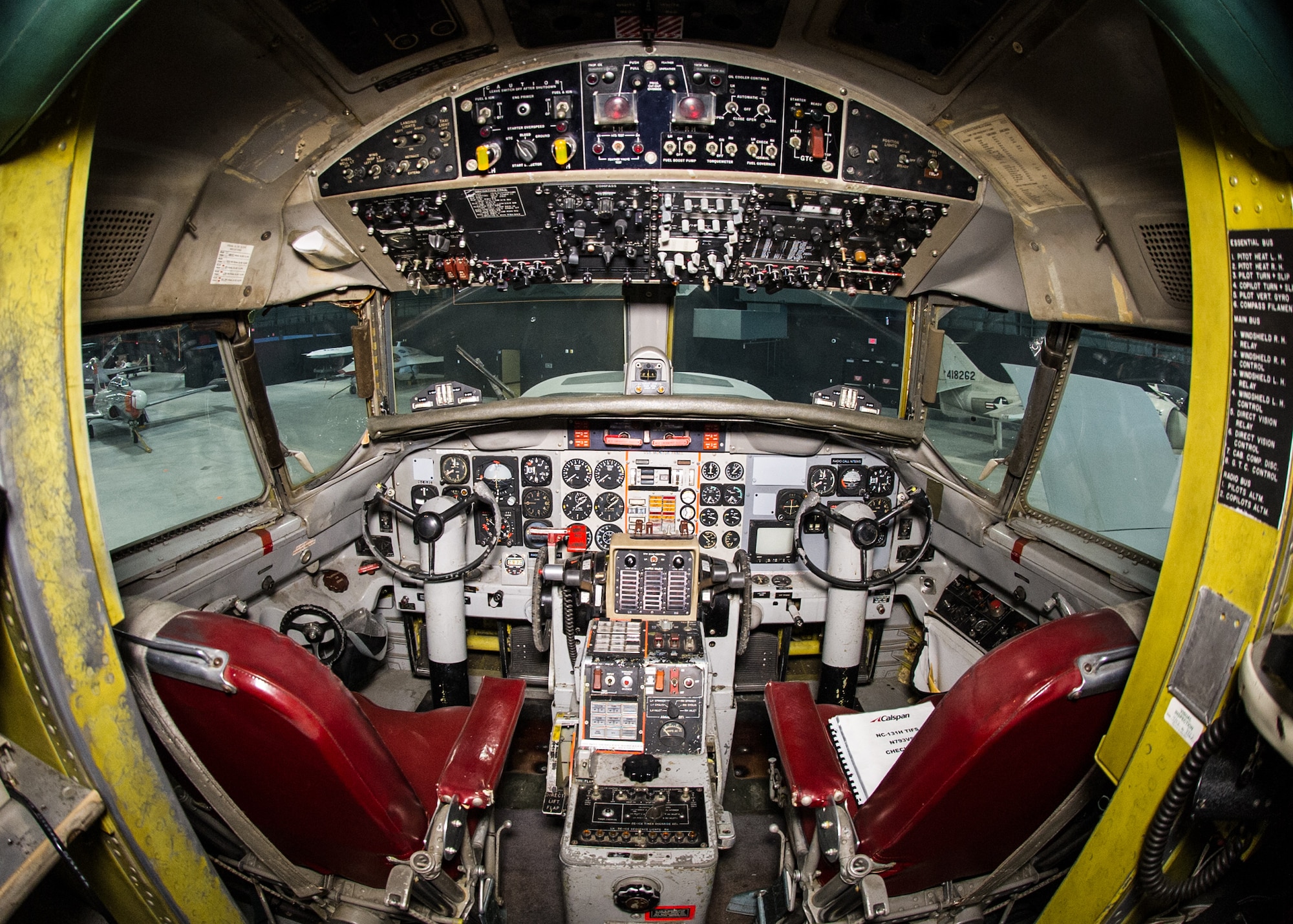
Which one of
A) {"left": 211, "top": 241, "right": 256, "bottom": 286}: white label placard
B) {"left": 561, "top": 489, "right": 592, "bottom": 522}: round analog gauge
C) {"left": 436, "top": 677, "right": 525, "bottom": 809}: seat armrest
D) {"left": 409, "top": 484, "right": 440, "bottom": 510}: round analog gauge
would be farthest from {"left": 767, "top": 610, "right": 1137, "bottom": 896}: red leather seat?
{"left": 211, "top": 241, "right": 256, "bottom": 286}: white label placard

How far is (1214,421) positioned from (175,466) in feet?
12.1

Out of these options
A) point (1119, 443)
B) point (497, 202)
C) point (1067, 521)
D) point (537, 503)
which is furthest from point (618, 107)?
point (1067, 521)

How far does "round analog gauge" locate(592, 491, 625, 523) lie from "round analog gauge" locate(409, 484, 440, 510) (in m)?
0.91

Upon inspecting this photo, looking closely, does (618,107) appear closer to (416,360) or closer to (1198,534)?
(416,360)

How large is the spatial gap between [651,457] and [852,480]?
1.13m

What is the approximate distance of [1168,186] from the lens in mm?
2107

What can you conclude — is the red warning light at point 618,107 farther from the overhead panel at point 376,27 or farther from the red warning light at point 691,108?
the overhead panel at point 376,27

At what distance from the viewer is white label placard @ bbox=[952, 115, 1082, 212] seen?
8.35ft

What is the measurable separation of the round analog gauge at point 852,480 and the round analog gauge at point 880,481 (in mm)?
30

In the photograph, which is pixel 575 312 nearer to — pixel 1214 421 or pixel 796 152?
pixel 796 152

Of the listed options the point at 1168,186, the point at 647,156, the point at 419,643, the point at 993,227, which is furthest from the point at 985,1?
the point at 419,643

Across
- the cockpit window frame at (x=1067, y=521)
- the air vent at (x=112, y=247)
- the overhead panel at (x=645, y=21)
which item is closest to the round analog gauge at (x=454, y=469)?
the air vent at (x=112, y=247)

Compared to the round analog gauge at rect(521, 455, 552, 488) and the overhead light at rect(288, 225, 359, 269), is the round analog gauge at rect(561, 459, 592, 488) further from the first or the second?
the overhead light at rect(288, 225, 359, 269)

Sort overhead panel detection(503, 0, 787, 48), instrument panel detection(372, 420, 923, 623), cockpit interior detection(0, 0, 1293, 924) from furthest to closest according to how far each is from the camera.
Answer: instrument panel detection(372, 420, 923, 623)
overhead panel detection(503, 0, 787, 48)
cockpit interior detection(0, 0, 1293, 924)
